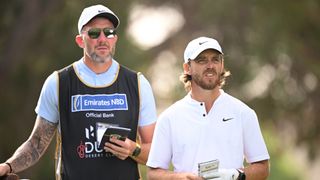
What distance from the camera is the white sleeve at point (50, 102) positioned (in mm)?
6359

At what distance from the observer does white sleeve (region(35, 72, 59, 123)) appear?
6.36 metres

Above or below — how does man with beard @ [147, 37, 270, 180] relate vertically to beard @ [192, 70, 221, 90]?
below

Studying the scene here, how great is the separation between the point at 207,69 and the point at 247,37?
19.3 metres

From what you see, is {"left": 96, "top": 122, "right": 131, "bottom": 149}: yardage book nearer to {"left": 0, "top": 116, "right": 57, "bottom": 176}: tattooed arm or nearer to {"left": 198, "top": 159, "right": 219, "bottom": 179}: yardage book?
{"left": 0, "top": 116, "right": 57, "bottom": 176}: tattooed arm

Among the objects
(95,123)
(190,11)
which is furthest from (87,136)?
(190,11)

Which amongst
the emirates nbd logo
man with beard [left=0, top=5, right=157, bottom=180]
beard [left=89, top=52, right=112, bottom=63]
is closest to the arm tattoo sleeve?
man with beard [left=0, top=5, right=157, bottom=180]

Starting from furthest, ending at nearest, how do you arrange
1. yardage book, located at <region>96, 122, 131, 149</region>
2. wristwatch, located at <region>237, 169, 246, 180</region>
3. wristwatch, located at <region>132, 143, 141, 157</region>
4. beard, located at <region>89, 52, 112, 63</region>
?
beard, located at <region>89, 52, 112, 63</region>
wristwatch, located at <region>132, 143, 141, 157</region>
yardage book, located at <region>96, 122, 131, 149</region>
wristwatch, located at <region>237, 169, 246, 180</region>

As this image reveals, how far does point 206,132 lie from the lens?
5750 mm

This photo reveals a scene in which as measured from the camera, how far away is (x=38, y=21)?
61.0 feet

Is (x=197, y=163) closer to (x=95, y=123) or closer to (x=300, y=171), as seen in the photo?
(x=95, y=123)

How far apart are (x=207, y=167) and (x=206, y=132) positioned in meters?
0.29

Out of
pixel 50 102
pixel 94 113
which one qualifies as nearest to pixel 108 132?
pixel 94 113

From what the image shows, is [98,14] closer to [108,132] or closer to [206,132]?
[108,132]

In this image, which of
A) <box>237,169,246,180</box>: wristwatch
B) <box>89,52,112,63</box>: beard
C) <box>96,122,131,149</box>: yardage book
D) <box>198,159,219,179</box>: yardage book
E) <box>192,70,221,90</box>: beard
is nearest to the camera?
<box>198,159,219,179</box>: yardage book
